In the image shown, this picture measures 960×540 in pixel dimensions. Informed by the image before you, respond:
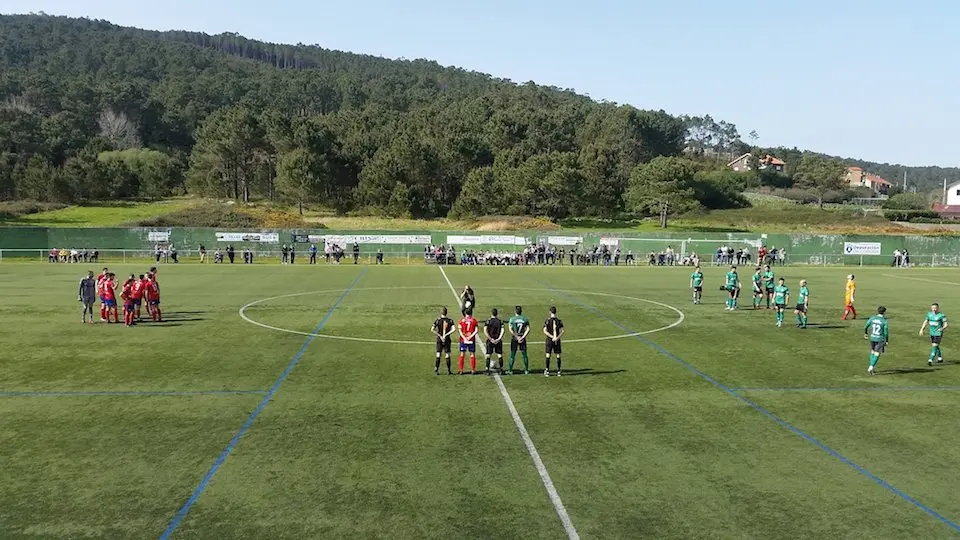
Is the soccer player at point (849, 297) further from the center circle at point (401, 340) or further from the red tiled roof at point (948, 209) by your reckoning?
the red tiled roof at point (948, 209)

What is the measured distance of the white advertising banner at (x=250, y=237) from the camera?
58.4 metres

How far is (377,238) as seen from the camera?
5984 cm

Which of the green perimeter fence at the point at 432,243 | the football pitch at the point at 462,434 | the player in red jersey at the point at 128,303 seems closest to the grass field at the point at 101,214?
the green perimeter fence at the point at 432,243

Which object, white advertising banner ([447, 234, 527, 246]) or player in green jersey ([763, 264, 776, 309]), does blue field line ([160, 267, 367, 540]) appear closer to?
player in green jersey ([763, 264, 776, 309])

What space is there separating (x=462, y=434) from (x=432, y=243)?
47.9 metres

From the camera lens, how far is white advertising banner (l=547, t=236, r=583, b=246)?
2399 inches

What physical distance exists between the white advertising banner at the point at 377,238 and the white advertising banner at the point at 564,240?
35.7 feet

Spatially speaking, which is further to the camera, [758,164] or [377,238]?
[758,164]

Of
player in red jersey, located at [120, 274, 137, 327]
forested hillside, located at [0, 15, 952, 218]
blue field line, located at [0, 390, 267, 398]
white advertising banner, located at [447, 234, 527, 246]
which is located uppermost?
forested hillside, located at [0, 15, 952, 218]

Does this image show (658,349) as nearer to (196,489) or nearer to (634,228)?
(196,489)

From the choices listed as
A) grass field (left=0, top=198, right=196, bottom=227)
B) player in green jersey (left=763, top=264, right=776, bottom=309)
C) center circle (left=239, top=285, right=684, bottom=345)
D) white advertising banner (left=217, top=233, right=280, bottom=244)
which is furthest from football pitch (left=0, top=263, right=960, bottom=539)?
grass field (left=0, top=198, right=196, bottom=227)

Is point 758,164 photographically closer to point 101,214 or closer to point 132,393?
point 101,214

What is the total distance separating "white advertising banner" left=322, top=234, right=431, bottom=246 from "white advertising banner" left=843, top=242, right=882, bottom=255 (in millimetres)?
37946

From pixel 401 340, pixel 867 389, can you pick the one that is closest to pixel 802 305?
pixel 867 389
